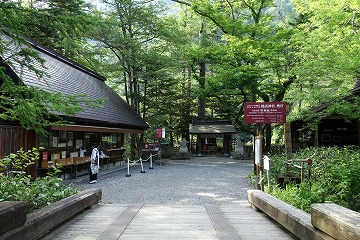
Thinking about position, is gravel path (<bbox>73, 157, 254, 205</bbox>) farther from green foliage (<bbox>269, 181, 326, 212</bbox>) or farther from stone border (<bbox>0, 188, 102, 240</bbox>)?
stone border (<bbox>0, 188, 102, 240</bbox>)

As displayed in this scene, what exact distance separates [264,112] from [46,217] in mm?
6411

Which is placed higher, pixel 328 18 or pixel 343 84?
pixel 328 18

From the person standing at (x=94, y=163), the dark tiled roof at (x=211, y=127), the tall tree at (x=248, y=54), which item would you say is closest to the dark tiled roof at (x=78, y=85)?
the person standing at (x=94, y=163)

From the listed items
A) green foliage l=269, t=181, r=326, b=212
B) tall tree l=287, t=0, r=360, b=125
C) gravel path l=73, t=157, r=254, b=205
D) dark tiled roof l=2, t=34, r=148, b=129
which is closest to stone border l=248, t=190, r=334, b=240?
green foliage l=269, t=181, r=326, b=212

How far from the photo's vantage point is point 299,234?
3.75 meters

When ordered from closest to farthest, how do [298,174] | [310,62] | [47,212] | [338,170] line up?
[47,212] → [338,170] → [298,174] → [310,62]

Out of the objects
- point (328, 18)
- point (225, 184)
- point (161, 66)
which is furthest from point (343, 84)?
point (161, 66)

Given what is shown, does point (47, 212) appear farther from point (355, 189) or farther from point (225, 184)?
point (225, 184)

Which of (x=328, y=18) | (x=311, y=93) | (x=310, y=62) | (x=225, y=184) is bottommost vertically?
(x=225, y=184)

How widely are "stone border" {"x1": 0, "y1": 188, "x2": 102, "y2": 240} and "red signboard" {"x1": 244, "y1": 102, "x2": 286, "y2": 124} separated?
5.08 meters

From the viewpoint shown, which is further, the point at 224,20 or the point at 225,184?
the point at 224,20

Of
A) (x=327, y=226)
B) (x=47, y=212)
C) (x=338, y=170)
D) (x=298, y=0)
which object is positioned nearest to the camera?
(x=327, y=226)

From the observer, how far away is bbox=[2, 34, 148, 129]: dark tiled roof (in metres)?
12.2

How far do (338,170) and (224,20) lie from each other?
544 inches
